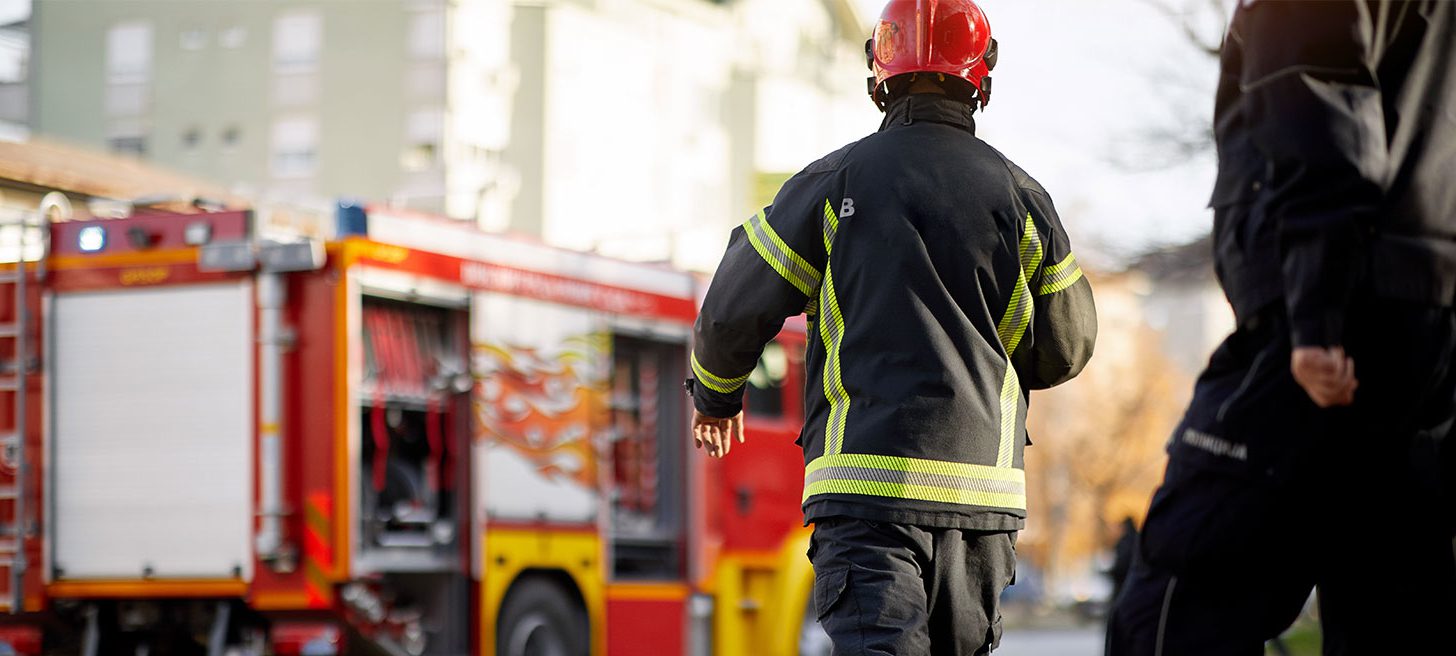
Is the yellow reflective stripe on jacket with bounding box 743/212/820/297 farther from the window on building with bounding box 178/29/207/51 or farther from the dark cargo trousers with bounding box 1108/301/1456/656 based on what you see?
the window on building with bounding box 178/29/207/51

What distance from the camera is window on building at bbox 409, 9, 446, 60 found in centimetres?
4947

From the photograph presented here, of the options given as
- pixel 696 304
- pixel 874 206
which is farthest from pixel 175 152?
pixel 874 206

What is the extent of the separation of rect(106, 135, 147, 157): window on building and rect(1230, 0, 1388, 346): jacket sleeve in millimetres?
49335

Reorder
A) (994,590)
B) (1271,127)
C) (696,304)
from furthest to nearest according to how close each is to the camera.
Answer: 1. (696,304)
2. (994,590)
3. (1271,127)

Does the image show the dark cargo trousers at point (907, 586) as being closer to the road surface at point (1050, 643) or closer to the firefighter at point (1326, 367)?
the firefighter at point (1326, 367)

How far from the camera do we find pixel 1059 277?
4.68 meters

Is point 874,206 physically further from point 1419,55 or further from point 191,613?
point 191,613

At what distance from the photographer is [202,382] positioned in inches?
421

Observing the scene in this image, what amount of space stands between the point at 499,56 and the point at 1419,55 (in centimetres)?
4760

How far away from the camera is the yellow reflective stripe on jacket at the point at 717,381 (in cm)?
472

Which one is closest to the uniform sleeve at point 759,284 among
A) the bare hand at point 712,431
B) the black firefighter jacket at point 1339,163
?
the bare hand at point 712,431

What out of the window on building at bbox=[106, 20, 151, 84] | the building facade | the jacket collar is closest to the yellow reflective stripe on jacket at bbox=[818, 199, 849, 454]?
the jacket collar

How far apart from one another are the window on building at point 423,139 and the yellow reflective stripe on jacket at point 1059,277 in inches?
1808

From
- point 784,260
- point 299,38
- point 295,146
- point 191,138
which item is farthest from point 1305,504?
point 191,138
